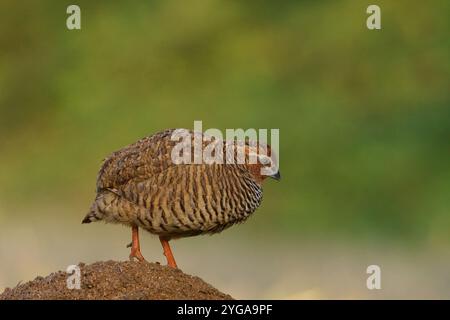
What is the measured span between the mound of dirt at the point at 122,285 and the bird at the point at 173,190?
A: 0.53m

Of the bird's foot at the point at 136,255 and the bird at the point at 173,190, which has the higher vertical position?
the bird at the point at 173,190

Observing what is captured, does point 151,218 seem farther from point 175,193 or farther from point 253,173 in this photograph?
point 253,173

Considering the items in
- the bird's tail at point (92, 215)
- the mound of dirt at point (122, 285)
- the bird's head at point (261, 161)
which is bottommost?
the mound of dirt at point (122, 285)

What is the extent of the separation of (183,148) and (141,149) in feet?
1.12

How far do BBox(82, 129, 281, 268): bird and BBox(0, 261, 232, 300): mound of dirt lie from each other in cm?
53

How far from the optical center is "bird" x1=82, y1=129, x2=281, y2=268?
265 inches

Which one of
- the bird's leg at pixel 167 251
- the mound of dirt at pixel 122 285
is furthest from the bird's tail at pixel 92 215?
the mound of dirt at pixel 122 285

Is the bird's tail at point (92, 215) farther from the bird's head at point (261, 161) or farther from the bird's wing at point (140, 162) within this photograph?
the bird's head at point (261, 161)

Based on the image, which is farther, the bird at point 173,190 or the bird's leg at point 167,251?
the bird's leg at point 167,251

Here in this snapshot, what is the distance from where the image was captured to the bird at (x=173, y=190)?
6.73 meters

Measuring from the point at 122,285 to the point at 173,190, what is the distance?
3.13ft

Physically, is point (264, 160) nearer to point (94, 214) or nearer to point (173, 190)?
point (173, 190)
